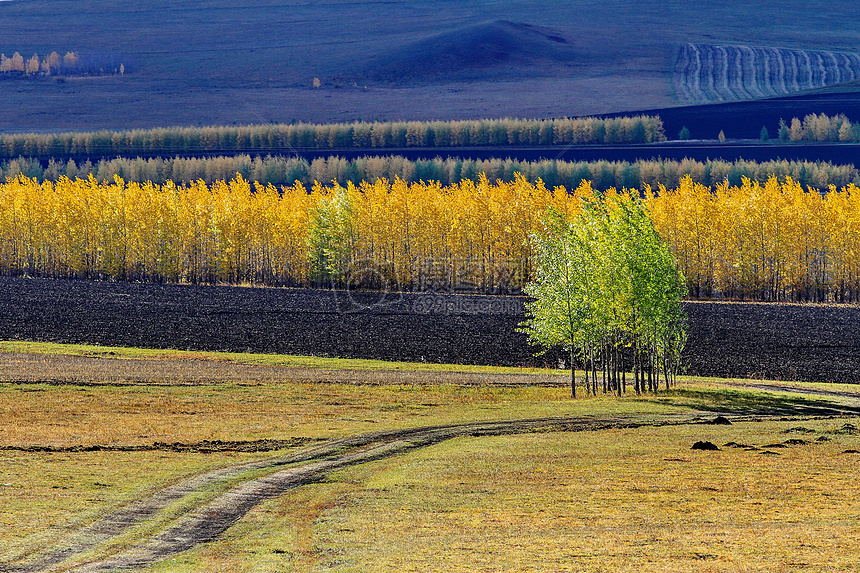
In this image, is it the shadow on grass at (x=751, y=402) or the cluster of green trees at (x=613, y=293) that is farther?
the cluster of green trees at (x=613, y=293)

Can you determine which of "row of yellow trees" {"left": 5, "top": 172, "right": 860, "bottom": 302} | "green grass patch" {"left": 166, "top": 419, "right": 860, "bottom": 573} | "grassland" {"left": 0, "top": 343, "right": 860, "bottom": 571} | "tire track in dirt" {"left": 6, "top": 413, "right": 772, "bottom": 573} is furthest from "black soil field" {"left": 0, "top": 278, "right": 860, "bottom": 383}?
"green grass patch" {"left": 166, "top": 419, "right": 860, "bottom": 573}

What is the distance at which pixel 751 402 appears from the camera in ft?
181

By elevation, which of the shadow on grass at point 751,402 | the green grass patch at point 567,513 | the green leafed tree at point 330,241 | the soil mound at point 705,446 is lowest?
the shadow on grass at point 751,402

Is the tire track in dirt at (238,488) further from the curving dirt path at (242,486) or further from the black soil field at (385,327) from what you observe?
the black soil field at (385,327)

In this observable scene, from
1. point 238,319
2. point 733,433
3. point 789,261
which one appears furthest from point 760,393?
point 789,261

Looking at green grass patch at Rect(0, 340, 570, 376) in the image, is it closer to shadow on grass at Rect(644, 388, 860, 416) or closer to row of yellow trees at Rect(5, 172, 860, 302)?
shadow on grass at Rect(644, 388, 860, 416)

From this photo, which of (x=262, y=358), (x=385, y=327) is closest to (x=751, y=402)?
(x=262, y=358)

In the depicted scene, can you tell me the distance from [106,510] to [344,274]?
112 metres

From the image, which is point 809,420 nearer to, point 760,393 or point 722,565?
point 760,393

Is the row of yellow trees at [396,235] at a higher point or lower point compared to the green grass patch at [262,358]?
higher

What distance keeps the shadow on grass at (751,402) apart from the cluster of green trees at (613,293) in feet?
11.6

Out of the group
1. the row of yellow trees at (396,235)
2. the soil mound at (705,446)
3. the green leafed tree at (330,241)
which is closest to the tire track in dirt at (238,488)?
the soil mound at (705,446)

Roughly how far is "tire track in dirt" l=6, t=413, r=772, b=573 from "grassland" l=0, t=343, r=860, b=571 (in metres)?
0.35

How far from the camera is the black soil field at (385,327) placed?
3039 inches
